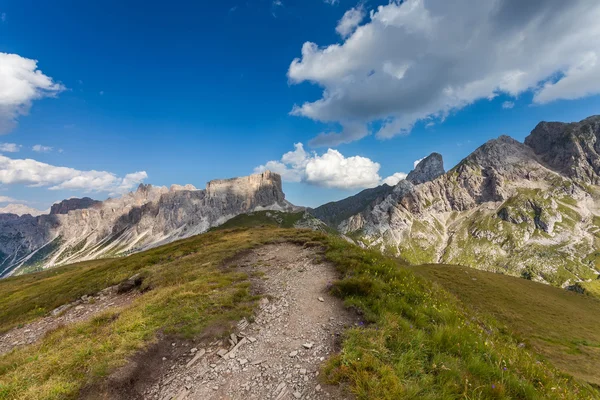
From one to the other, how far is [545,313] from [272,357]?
99.3m

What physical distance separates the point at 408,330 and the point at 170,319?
1110cm

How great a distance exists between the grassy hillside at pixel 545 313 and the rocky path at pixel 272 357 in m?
23.3

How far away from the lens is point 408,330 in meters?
9.27

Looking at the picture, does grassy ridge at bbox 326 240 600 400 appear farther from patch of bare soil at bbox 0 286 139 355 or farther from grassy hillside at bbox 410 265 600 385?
grassy hillside at bbox 410 265 600 385

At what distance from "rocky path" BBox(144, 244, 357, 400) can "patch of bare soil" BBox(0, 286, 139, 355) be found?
12.4 metres

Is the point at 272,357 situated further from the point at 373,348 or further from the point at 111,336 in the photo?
the point at 111,336

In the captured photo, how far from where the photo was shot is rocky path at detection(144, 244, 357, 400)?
26.3 ft

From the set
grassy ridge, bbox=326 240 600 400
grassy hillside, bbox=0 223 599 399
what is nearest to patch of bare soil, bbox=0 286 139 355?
grassy hillside, bbox=0 223 599 399

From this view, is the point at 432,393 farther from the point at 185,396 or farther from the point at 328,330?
the point at 185,396

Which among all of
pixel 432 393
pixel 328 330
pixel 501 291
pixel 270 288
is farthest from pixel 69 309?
pixel 501 291

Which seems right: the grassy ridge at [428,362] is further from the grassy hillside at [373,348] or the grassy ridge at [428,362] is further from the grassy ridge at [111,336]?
the grassy ridge at [111,336]

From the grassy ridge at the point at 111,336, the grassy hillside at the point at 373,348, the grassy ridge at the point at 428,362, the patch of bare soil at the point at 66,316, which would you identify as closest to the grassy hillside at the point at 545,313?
the grassy hillside at the point at 373,348

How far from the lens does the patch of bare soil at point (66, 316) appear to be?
18.5 m

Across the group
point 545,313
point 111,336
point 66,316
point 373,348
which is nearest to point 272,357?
point 373,348
